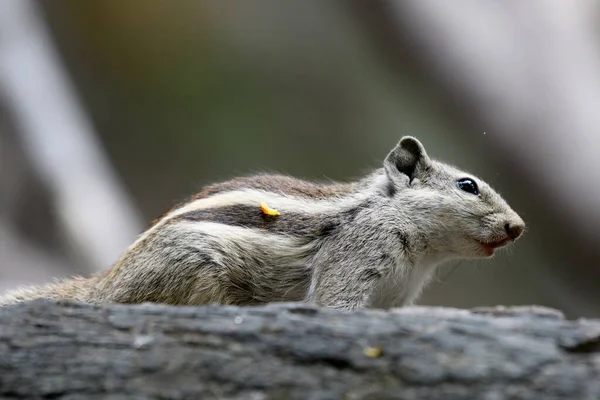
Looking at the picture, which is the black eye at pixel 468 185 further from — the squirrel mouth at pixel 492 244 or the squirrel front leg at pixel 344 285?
the squirrel front leg at pixel 344 285

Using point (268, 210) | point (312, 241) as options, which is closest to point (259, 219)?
point (268, 210)

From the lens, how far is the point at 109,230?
959 centimetres

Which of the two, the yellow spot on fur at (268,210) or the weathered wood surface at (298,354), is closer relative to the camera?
the weathered wood surface at (298,354)

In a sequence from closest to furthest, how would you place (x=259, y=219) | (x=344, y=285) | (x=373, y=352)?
(x=373, y=352) → (x=344, y=285) → (x=259, y=219)

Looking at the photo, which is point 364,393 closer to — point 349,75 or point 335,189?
point 335,189

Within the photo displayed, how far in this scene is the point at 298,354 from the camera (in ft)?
10.3

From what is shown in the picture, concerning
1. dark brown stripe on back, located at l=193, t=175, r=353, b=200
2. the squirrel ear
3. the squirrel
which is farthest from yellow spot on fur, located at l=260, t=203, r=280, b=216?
the squirrel ear

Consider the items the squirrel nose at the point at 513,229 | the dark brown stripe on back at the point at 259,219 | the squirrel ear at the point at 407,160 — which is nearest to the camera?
the dark brown stripe on back at the point at 259,219

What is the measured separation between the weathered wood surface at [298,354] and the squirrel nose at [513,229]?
5.33ft

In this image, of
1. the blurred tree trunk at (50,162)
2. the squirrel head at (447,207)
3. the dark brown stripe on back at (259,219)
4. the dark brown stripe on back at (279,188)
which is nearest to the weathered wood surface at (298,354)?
the dark brown stripe on back at (259,219)

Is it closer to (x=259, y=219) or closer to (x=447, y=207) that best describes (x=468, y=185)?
(x=447, y=207)

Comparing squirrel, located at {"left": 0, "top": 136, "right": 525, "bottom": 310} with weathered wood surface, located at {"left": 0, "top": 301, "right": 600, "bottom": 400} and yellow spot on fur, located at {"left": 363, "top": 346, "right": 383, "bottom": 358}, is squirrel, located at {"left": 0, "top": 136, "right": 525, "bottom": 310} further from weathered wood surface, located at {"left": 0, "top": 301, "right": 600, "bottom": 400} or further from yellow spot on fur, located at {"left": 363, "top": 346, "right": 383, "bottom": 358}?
yellow spot on fur, located at {"left": 363, "top": 346, "right": 383, "bottom": 358}

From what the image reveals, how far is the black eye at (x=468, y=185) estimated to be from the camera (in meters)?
5.27

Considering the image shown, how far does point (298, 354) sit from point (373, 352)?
282mm
